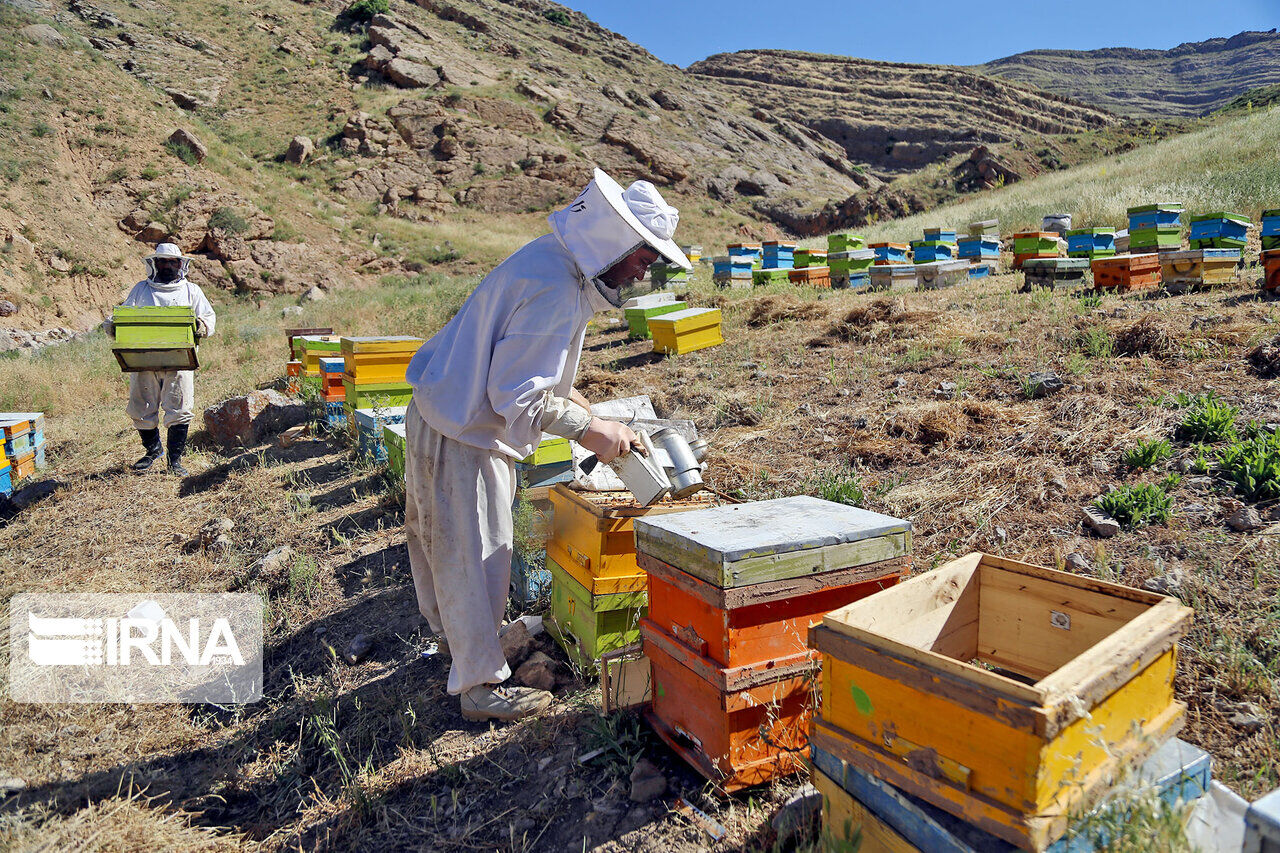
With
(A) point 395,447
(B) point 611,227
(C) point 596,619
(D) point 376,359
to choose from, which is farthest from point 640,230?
(D) point 376,359

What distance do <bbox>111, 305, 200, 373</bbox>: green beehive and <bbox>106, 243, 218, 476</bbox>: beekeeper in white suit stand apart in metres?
0.20

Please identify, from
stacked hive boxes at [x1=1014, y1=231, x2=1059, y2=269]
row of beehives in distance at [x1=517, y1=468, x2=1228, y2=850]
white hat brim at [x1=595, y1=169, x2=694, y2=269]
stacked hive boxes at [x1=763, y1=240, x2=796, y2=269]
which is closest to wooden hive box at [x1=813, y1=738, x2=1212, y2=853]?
row of beehives in distance at [x1=517, y1=468, x2=1228, y2=850]

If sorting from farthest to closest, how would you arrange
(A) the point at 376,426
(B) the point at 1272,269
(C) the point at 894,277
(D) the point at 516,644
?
1. (C) the point at 894,277
2. (B) the point at 1272,269
3. (A) the point at 376,426
4. (D) the point at 516,644

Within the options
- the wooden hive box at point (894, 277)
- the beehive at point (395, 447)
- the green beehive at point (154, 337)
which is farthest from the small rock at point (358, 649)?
the wooden hive box at point (894, 277)

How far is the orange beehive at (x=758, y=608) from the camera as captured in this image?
2.33 meters

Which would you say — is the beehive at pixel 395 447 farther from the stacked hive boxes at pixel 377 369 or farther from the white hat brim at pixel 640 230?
the white hat brim at pixel 640 230

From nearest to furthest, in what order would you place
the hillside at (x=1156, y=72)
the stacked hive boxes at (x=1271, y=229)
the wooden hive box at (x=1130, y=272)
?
the stacked hive boxes at (x=1271, y=229)
the wooden hive box at (x=1130, y=272)
the hillside at (x=1156, y=72)

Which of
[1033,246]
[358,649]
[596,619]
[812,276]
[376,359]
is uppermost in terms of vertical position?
[1033,246]

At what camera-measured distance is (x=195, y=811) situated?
9.56 ft

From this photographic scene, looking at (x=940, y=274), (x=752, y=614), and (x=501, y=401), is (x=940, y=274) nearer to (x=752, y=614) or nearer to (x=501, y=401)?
(x=501, y=401)

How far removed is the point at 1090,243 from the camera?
1088cm

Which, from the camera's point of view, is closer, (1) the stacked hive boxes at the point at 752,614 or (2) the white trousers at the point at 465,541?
(1) the stacked hive boxes at the point at 752,614

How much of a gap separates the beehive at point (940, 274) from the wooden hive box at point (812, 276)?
1.82 m

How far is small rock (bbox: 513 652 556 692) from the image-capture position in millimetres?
3381
